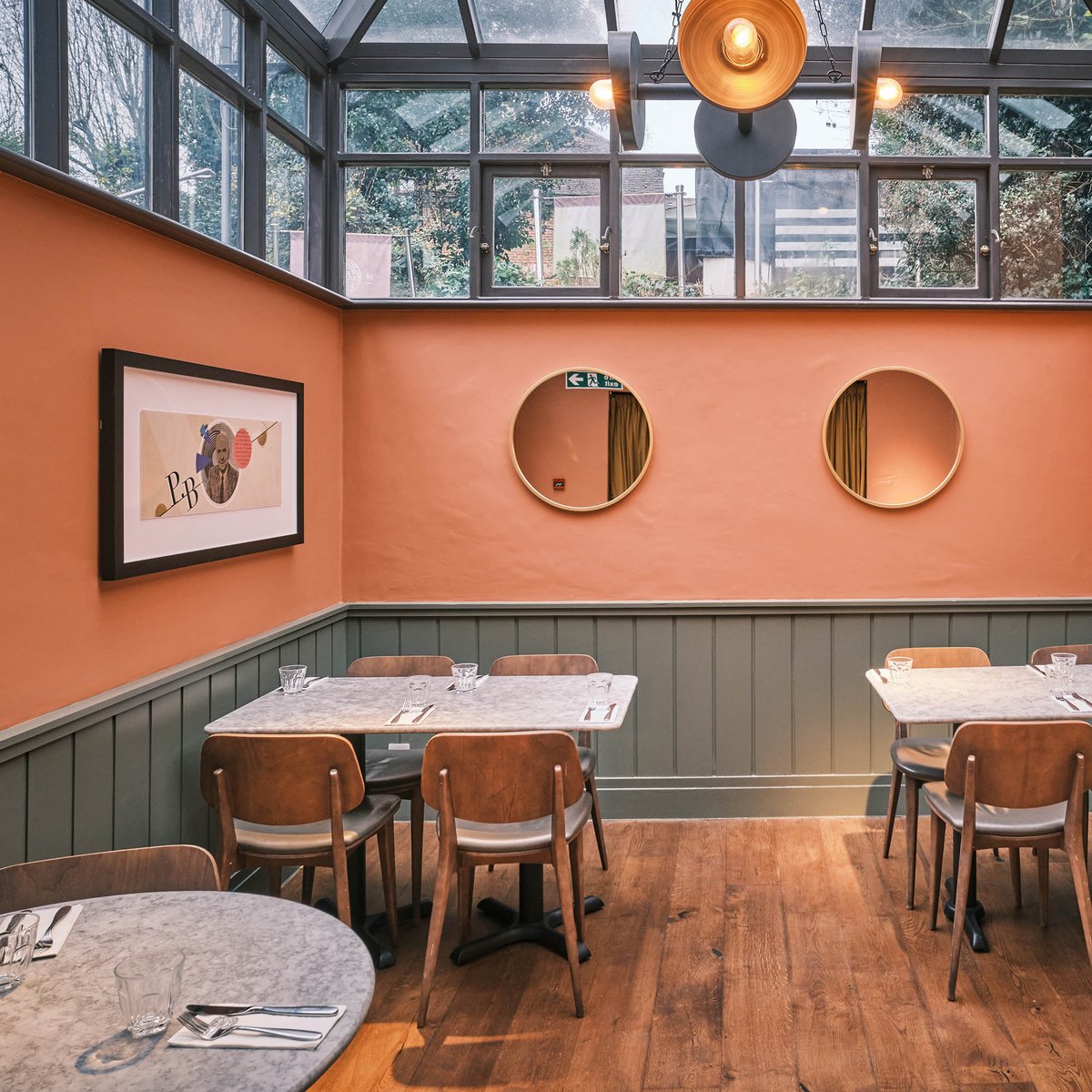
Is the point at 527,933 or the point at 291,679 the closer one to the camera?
the point at 527,933

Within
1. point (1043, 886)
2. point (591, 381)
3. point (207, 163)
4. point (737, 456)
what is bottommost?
point (1043, 886)

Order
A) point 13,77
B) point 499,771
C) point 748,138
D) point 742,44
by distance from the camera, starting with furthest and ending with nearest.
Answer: point 499,771 → point 13,77 → point 748,138 → point 742,44

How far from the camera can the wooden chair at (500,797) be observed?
2660 millimetres

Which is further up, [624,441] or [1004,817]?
[624,441]

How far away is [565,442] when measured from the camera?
4504mm

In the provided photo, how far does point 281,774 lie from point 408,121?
10.8 ft

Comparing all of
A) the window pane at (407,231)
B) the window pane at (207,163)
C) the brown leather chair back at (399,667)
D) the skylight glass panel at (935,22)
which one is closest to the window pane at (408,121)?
the window pane at (407,231)

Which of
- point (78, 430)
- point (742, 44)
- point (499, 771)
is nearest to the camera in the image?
→ point (742, 44)

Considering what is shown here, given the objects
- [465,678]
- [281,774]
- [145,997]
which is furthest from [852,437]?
[145,997]

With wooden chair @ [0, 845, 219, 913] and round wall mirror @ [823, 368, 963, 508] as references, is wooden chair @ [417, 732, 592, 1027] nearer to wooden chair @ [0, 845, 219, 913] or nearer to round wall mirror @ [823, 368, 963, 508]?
wooden chair @ [0, 845, 219, 913]

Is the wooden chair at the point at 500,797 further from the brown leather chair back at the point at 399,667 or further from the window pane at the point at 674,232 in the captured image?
the window pane at the point at 674,232

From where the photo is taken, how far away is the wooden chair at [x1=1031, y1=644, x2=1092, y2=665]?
393 cm

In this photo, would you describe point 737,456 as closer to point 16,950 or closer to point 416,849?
point 416,849

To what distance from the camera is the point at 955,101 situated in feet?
14.6
